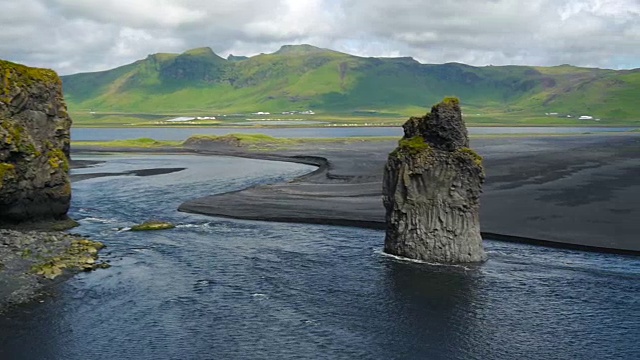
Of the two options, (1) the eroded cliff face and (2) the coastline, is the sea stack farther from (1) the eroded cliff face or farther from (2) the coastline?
(1) the eroded cliff face

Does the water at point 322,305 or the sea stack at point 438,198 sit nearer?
the water at point 322,305

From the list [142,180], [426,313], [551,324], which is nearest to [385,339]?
[426,313]

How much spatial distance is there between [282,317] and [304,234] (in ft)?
86.0

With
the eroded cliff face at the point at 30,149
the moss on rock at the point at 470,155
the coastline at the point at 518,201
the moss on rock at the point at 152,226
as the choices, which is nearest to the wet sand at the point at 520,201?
the coastline at the point at 518,201

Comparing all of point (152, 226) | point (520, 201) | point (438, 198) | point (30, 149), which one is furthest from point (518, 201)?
point (30, 149)

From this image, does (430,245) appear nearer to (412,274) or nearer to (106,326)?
(412,274)

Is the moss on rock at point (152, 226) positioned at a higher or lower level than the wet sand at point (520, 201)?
lower

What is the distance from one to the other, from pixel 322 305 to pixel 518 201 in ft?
146

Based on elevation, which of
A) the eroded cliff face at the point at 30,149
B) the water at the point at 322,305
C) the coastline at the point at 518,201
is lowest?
the water at the point at 322,305

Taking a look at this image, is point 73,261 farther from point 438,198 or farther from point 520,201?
point 520,201

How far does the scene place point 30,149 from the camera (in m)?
63.3

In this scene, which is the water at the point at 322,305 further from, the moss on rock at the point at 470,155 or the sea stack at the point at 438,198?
the moss on rock at the point at 470,155

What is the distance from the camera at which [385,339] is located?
3641 centimetres

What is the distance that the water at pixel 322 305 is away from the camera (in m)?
35.1
